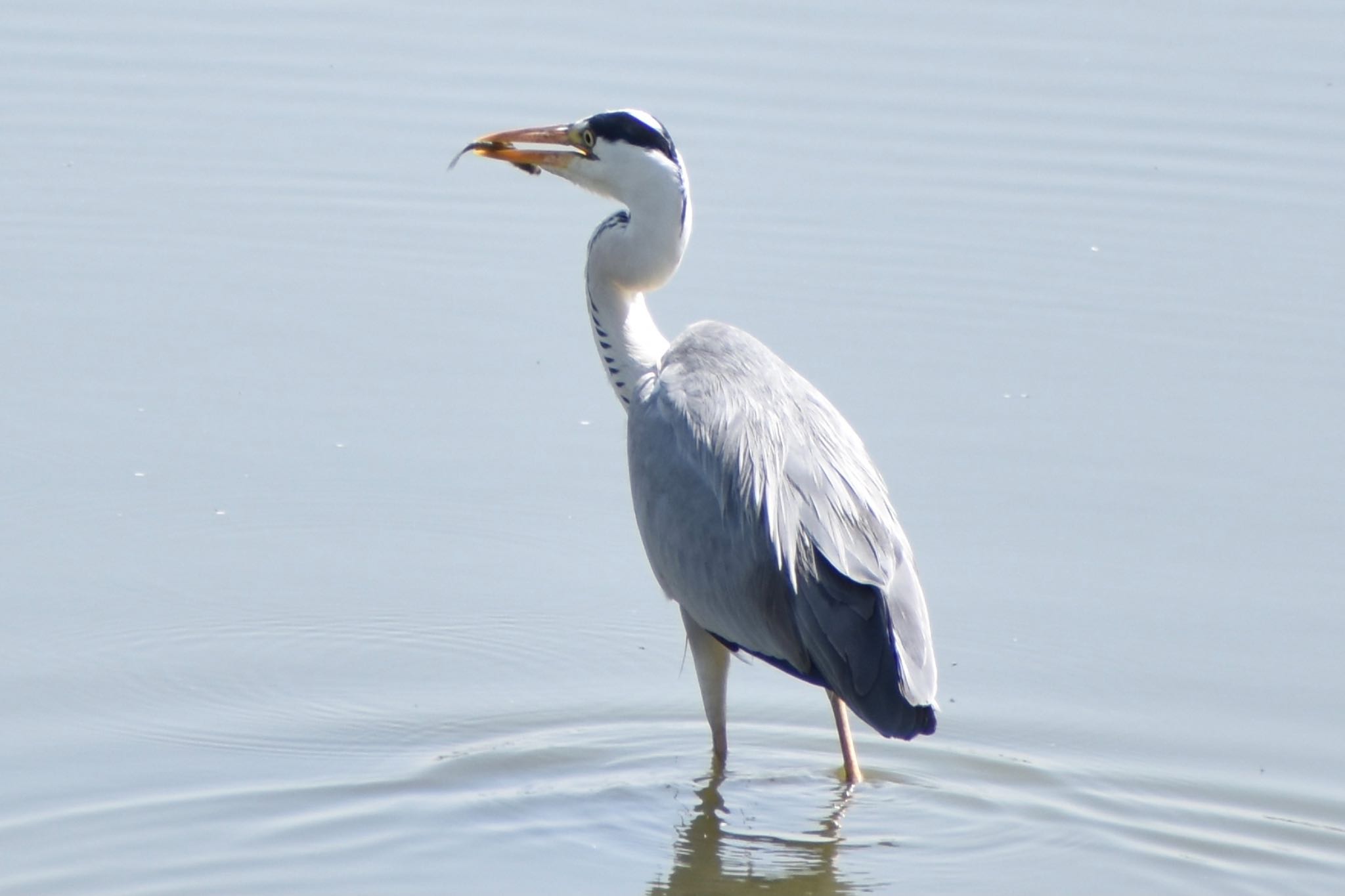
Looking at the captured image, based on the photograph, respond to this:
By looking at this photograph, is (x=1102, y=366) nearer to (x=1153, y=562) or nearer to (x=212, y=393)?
(x=1153, y=562)

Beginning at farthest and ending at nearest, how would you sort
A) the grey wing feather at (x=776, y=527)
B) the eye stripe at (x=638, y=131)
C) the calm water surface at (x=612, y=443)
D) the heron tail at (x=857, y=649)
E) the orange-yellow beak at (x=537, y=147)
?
the orange-yellow beak at (x=537, y=147) → the eye stripe at (x=638, y=131) → the calm water surface at (x=612, y=443) → the grey wing feather at (x=776, y=527) → the heron tail at (x=857, y=649)

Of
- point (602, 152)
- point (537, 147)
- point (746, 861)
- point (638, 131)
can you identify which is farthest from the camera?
point (537, 147)

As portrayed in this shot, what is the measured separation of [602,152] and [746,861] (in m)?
2.20

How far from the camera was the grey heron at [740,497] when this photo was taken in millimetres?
5184

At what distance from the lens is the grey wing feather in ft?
16.9

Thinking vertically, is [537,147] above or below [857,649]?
above

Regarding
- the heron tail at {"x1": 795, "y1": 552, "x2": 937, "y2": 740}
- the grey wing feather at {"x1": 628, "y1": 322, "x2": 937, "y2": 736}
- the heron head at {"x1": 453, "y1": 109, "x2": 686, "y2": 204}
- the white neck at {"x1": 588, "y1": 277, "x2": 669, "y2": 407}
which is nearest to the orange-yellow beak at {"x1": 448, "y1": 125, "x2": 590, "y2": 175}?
the heron head at {"x1": 453, "y1": 109, "x2": 686, "y2": 204}

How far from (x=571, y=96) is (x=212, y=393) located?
10.4ft

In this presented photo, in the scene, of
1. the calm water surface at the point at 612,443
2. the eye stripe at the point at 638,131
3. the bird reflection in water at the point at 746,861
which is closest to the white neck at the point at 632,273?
the eye stripe at the point at 638,131

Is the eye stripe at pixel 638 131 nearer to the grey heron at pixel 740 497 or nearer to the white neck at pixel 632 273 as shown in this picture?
the grey heron at pixel 740 497

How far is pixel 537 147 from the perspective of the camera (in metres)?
6.47

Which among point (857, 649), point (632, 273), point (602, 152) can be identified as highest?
point (602, 152)

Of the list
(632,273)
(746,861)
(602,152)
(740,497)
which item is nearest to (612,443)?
(632,273)

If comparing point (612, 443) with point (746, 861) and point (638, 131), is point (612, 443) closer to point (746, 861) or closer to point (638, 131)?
point (638, 131)
